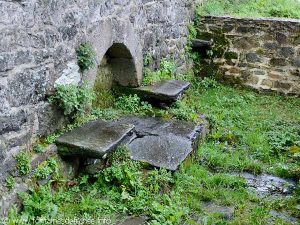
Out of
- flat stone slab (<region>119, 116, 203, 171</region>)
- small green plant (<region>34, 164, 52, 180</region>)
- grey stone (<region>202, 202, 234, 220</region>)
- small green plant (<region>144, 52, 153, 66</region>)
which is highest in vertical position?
small green plant (<region>144, 52, 153, 66</region>)

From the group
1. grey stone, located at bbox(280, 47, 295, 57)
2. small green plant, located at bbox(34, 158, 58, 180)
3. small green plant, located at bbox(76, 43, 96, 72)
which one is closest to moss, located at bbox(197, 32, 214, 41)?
grey stone, located at bbox(280, 47, 295, 57)

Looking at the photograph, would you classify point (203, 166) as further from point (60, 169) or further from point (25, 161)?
point (25, 161)

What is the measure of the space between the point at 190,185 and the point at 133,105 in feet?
5.55

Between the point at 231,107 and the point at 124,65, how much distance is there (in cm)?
203

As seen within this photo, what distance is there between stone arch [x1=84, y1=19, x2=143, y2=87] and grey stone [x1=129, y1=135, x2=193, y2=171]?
2.78 feet

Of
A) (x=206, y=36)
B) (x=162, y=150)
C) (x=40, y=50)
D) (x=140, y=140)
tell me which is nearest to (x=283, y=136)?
(x=162, y=150)

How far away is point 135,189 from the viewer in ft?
12.2

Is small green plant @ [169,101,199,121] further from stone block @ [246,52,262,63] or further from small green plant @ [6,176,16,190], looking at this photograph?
small green plant @ [6,176,16,190]

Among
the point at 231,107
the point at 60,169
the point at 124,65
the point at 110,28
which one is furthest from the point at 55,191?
the point at 231,107

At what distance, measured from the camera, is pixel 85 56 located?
4191 mm

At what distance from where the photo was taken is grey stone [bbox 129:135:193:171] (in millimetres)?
4168

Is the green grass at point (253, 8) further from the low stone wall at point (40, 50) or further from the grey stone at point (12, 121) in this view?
→ the grey stone at point (12, 121)

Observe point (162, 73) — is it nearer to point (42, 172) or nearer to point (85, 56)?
point (85, 56)

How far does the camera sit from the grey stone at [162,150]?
417 cm
